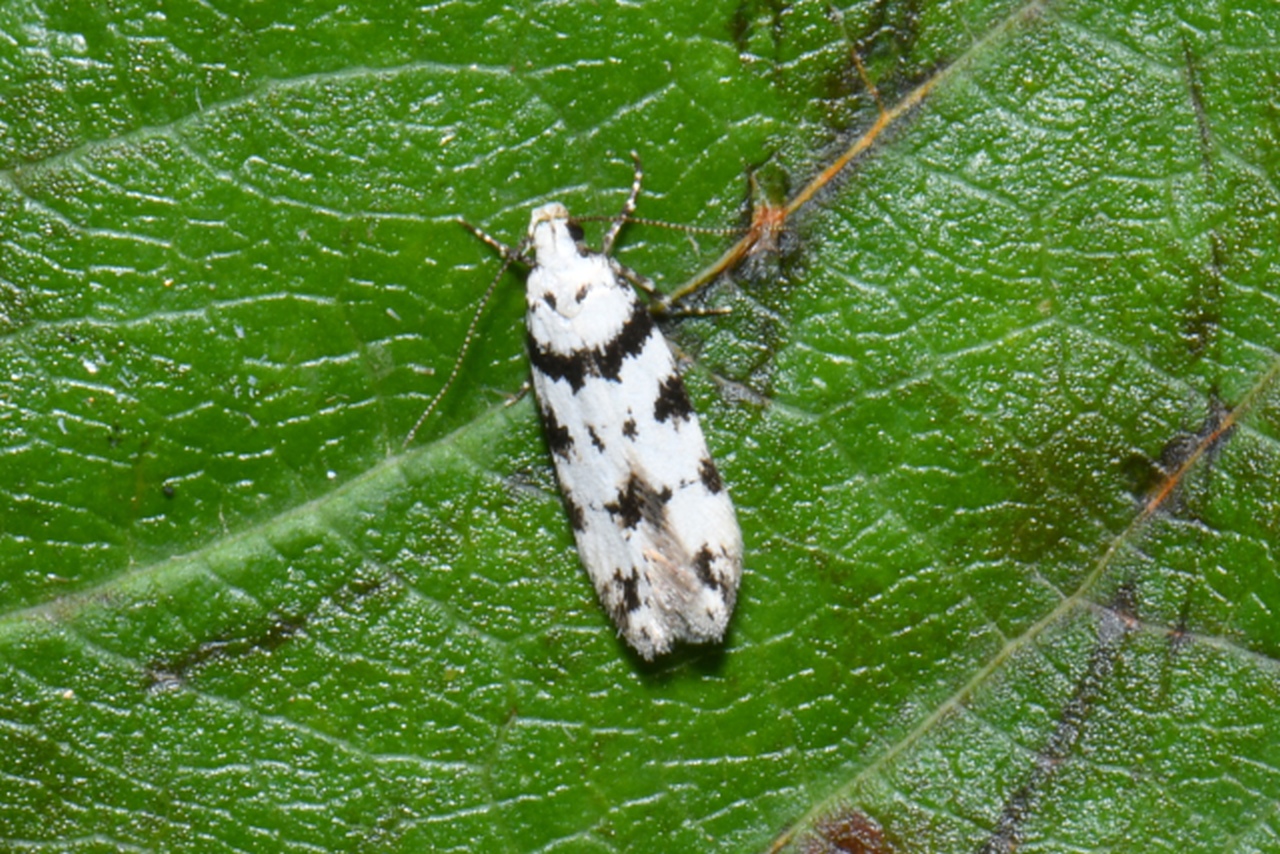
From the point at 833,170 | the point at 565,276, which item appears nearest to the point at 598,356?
the point at 565,276

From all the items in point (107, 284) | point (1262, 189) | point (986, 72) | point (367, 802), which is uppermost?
point (107, 284)

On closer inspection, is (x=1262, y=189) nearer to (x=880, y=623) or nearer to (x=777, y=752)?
(x=880, y=623)

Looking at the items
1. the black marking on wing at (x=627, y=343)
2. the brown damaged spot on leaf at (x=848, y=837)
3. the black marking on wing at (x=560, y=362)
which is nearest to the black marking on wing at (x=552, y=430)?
the black marking on wing at (x=560, y=362)

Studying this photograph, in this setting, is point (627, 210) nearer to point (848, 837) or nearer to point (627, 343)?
point (627, 343)

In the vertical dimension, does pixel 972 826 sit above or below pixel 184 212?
below

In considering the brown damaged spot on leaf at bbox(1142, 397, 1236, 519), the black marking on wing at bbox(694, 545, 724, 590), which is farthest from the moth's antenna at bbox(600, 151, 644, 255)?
the brown damaged spot on leaf at bbox(1142, 397, 1236, 519)

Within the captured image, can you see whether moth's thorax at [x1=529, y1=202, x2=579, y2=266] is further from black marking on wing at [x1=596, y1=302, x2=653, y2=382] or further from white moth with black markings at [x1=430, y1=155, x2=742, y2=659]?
black marking on wing at [x1=596, y1=302, x2=653, y2=382]

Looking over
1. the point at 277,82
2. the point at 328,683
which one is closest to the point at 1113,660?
the point at 328,683
